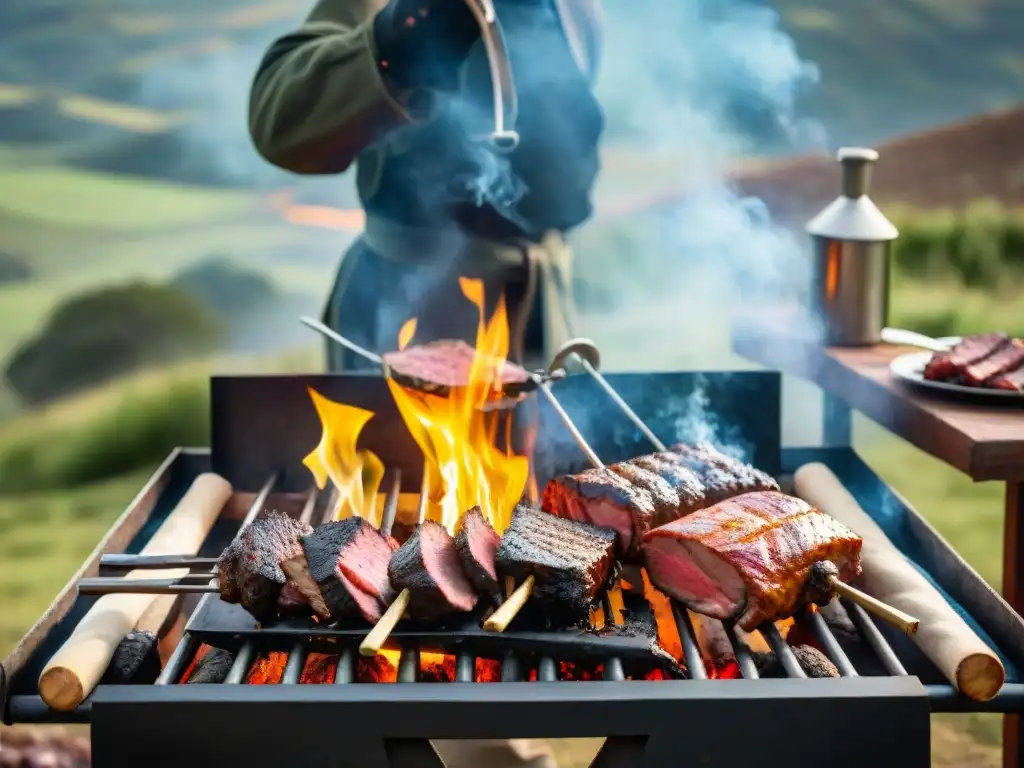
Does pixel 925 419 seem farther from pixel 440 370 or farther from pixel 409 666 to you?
pixel 409 666

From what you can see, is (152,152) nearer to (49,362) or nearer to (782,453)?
(49,362)

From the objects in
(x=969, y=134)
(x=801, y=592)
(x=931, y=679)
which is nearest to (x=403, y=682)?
(x=801, y=592)

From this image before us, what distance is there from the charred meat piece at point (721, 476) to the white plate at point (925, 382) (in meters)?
0.61

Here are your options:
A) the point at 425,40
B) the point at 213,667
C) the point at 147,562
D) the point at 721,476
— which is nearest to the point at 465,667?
the point at 213,667

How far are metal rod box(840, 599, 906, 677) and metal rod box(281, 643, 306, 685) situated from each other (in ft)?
3.72

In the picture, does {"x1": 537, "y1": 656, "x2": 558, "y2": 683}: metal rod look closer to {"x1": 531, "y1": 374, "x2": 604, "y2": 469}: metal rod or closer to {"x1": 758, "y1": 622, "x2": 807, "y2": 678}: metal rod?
{"x1": 758, "y1": 622, "x2": 807, "y2": 678}: metal rod

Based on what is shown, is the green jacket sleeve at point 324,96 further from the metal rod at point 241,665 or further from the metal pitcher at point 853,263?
the metal rod at point 241,665

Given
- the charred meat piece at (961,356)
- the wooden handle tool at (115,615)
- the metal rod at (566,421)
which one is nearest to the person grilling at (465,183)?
the metal rod at (566,421)

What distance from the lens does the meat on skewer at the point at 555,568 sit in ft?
7.22

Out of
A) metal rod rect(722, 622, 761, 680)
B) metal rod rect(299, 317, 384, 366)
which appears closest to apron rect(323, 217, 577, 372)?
metal rod rect(299, 317, 384, 366)

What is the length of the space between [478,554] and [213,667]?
594mm

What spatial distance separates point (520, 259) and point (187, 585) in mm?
1877

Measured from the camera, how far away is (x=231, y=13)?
867cm

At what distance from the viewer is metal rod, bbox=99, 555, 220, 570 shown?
239 cm
